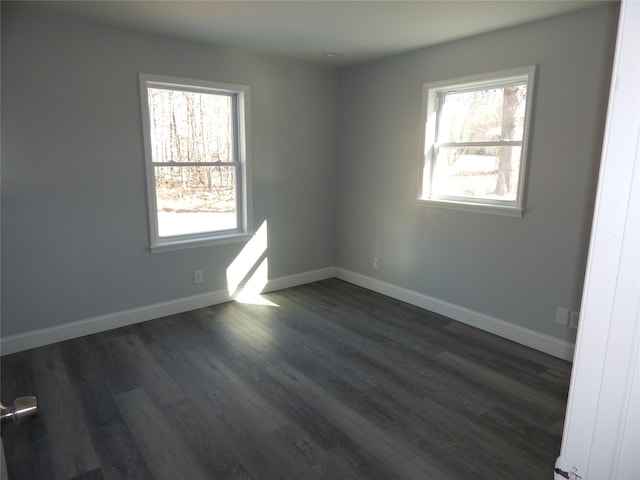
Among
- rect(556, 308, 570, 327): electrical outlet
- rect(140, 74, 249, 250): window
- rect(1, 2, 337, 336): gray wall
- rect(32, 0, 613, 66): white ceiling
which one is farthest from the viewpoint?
rect(140, 74, 249, 250): window

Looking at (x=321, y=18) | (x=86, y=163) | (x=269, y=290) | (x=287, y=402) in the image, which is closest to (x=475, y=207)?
(x=321, y=18)

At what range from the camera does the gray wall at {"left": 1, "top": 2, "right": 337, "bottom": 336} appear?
117 inches

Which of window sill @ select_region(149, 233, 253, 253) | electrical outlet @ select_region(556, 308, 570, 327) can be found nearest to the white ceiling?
window sill @ select_region(149, 233, 253, 253)

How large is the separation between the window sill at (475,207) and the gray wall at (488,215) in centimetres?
5

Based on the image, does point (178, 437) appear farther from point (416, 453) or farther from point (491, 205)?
point (491, 205)

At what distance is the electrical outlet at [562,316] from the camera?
309 cm

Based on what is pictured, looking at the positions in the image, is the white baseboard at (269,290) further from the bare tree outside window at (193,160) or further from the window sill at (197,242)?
the bare tree outside window at (193,160)

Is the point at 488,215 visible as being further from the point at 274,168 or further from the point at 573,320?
the point at 274,168

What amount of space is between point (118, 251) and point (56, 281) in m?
0.50

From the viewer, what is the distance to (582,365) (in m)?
0.67

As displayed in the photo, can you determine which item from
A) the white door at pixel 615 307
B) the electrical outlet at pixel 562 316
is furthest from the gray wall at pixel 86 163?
the white door at pixel 615 307

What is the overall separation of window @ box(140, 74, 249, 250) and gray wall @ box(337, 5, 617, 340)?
132 centimetres

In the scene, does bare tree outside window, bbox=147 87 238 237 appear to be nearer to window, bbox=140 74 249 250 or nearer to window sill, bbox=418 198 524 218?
window, bbox=140 74 249 250

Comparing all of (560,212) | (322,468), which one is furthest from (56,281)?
(560,212)
